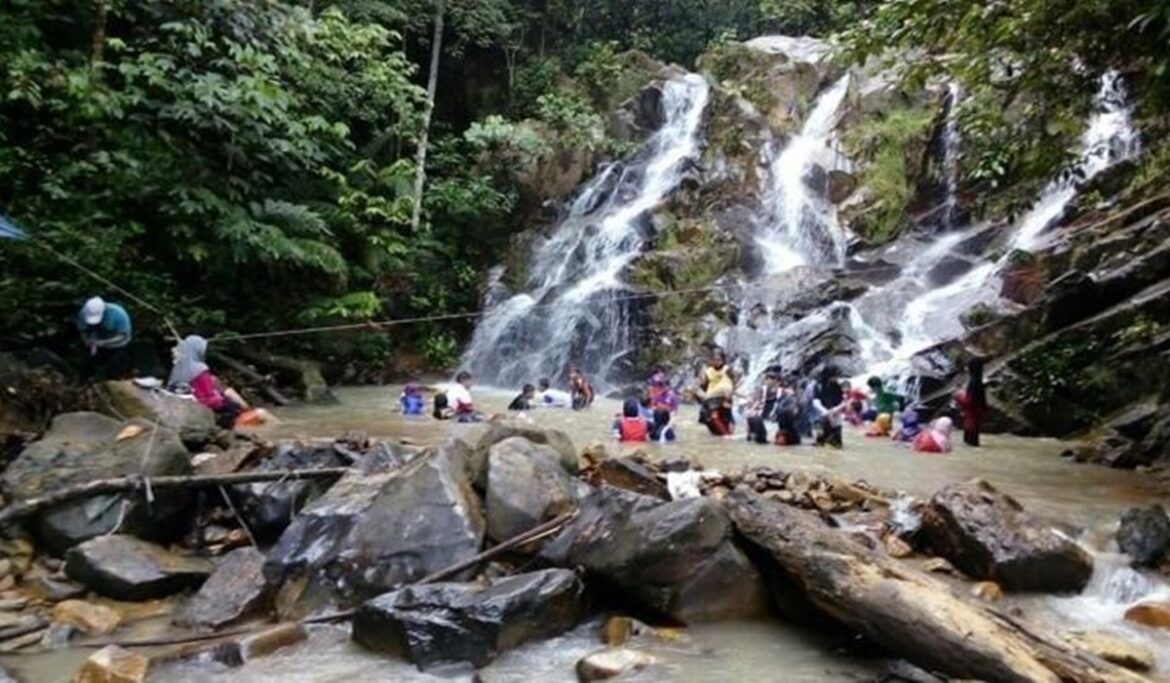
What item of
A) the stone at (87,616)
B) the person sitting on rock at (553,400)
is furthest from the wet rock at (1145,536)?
the person sitting on rock at (553,400)

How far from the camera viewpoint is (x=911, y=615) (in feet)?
14.6

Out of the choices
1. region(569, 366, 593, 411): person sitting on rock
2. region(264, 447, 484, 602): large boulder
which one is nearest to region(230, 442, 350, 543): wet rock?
region(264, 447, 484, 602): large boulder

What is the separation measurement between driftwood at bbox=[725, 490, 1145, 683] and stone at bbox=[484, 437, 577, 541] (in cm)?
147

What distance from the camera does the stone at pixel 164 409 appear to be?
26.5 feet

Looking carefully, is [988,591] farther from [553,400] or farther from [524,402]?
[553,400]

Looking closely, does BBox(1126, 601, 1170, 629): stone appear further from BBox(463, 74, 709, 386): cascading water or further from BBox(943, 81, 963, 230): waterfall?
BBox(943, 81, 963, 230): waterfall

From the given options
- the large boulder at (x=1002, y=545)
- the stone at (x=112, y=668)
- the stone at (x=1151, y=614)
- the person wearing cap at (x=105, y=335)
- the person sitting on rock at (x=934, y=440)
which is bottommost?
the stone at (x=112, y=668)

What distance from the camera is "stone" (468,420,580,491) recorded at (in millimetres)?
6746

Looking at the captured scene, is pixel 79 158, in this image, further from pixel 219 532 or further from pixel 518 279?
pixel 518 279

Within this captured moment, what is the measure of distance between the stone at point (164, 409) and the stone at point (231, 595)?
95.3 inches

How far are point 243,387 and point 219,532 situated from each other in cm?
730

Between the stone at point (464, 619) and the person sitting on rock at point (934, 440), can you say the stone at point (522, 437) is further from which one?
the person sitting on rock at point (934, 440)

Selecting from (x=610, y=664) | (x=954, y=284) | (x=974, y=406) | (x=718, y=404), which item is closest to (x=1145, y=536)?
(x=610, y=664)

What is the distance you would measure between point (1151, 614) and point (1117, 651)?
2.81 ft
